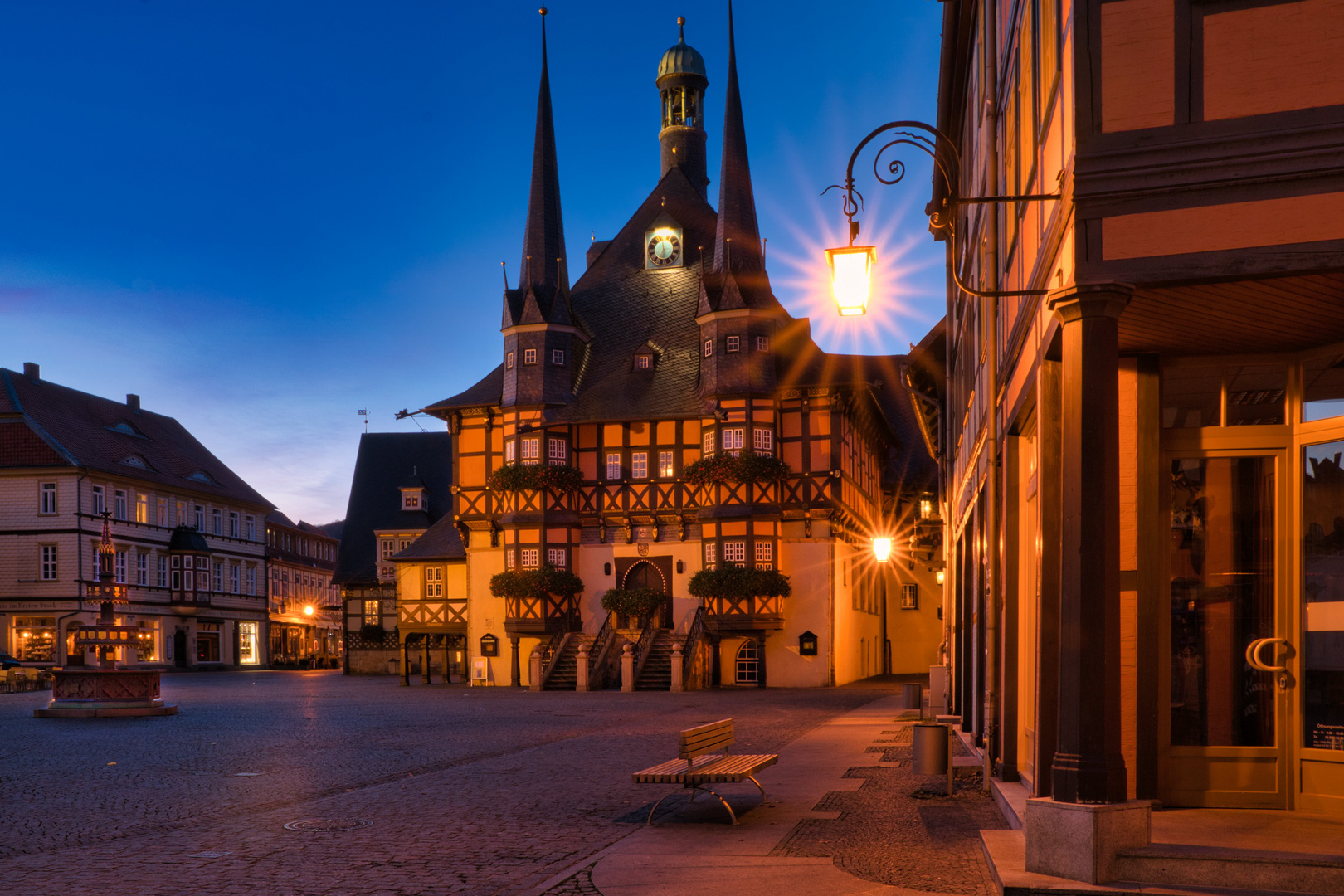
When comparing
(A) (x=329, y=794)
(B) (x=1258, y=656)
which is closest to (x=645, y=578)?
(A) (x=329, y=794)

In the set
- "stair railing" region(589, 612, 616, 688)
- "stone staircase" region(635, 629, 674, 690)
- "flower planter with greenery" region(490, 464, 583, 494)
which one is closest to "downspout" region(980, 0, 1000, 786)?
"stone staircase" region(635, 629, 674, 690)

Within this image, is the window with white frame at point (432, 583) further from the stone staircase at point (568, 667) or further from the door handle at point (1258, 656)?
the door handle at point (1258, 656)

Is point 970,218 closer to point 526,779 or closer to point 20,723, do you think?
point 526,779

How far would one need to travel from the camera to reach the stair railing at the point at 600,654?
120ft

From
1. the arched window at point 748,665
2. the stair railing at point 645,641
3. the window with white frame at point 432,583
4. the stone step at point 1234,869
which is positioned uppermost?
the stone step at point 1234,869

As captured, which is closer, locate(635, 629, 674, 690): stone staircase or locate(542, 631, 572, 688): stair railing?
locate(635, 629, 674, 690): stone staircase

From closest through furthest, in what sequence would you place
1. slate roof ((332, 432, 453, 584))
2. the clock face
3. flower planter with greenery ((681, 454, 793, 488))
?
flower planter with greenery ((681, 454, 793, 488)) → the clock face → slate roof ((332, 432, 453, 584))

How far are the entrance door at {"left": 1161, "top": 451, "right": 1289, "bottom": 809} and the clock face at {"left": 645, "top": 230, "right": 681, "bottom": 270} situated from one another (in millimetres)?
35492

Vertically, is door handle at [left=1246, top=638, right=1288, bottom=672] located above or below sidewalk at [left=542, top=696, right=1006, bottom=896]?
above

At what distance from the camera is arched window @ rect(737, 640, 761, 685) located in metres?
38.3

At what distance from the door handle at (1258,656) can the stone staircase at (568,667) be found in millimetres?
28480

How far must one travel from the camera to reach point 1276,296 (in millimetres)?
7148

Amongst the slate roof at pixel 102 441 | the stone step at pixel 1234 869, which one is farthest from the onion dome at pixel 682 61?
the stone step at pixel 1234 869

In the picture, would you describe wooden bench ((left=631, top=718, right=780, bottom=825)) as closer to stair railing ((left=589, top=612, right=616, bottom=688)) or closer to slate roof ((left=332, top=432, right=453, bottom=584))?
stair railing ((left=589, top=612, right=616, bottom=688))
